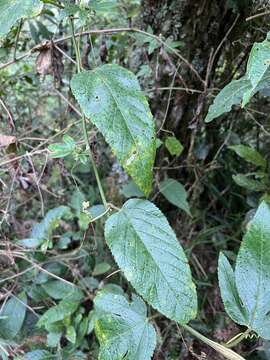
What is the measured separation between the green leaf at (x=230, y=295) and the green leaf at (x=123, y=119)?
0.58 feet

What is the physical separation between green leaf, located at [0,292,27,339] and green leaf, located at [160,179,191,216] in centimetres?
46

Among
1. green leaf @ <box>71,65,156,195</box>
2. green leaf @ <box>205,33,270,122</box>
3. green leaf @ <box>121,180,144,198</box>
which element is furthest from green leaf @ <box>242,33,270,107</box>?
green leaf @ <box>121,180,144,198</box>

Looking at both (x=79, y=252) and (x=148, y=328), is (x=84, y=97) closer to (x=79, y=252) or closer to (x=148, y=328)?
(x=148, y=328)

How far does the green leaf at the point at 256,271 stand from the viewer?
1.98ft

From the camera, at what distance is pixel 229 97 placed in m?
0.78

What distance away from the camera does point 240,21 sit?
1083 millimetres

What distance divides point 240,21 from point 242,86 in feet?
1.28

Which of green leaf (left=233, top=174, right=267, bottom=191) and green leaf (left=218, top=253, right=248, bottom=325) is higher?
green leaf (left=218, top=253, right=248, bottom=325)

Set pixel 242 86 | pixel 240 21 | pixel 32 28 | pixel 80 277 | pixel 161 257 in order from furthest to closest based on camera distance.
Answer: pixel 32 28 < pixel 80 277 < pixel 240 21 < pixel 242 86 < pixel 161 257

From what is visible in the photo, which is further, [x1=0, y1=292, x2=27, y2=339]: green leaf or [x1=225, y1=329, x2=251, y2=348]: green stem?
[x1=0, y1=292, x2=27, y2=339]: green leaf

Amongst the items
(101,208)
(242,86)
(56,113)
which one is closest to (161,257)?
(242,86)

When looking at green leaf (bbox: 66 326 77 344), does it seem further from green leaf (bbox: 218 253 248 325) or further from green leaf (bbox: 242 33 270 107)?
green leaf (bbox: 242 33 270 107)

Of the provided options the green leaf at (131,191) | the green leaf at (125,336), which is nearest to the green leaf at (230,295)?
the green leaf at (125,336)

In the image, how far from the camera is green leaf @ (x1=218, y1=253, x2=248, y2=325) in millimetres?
614
